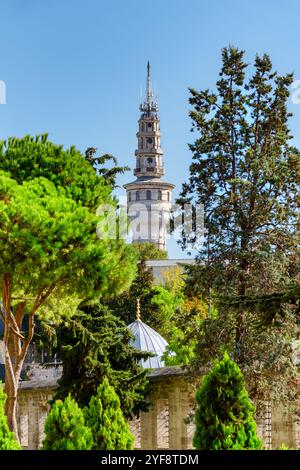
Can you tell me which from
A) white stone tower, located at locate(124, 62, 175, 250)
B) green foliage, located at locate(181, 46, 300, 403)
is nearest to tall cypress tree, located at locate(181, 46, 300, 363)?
green foliage, located at locate(181, 46, 300, 403)

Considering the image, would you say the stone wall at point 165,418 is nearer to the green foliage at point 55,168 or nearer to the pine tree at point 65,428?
the green foliage at point 55,168

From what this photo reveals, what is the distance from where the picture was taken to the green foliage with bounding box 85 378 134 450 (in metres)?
16.7

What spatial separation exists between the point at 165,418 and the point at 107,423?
1265 centimetres

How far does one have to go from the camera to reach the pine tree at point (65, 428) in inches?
603

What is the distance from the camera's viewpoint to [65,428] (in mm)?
15336

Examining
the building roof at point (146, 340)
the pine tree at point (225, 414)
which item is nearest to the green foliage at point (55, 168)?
the pine tree at point (225, 414)

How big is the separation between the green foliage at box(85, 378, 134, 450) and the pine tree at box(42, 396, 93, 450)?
3.83 feet

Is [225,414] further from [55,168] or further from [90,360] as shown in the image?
[90,360]

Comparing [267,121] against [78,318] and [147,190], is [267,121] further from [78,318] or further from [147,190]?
[147,190]

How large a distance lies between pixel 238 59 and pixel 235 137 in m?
2.21

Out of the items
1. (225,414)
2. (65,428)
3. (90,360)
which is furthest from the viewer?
(90,360)

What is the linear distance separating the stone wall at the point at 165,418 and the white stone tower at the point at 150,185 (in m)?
116

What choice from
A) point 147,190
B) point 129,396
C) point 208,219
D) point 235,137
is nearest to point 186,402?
point 129,396

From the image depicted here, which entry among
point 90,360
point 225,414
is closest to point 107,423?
point 225,414
